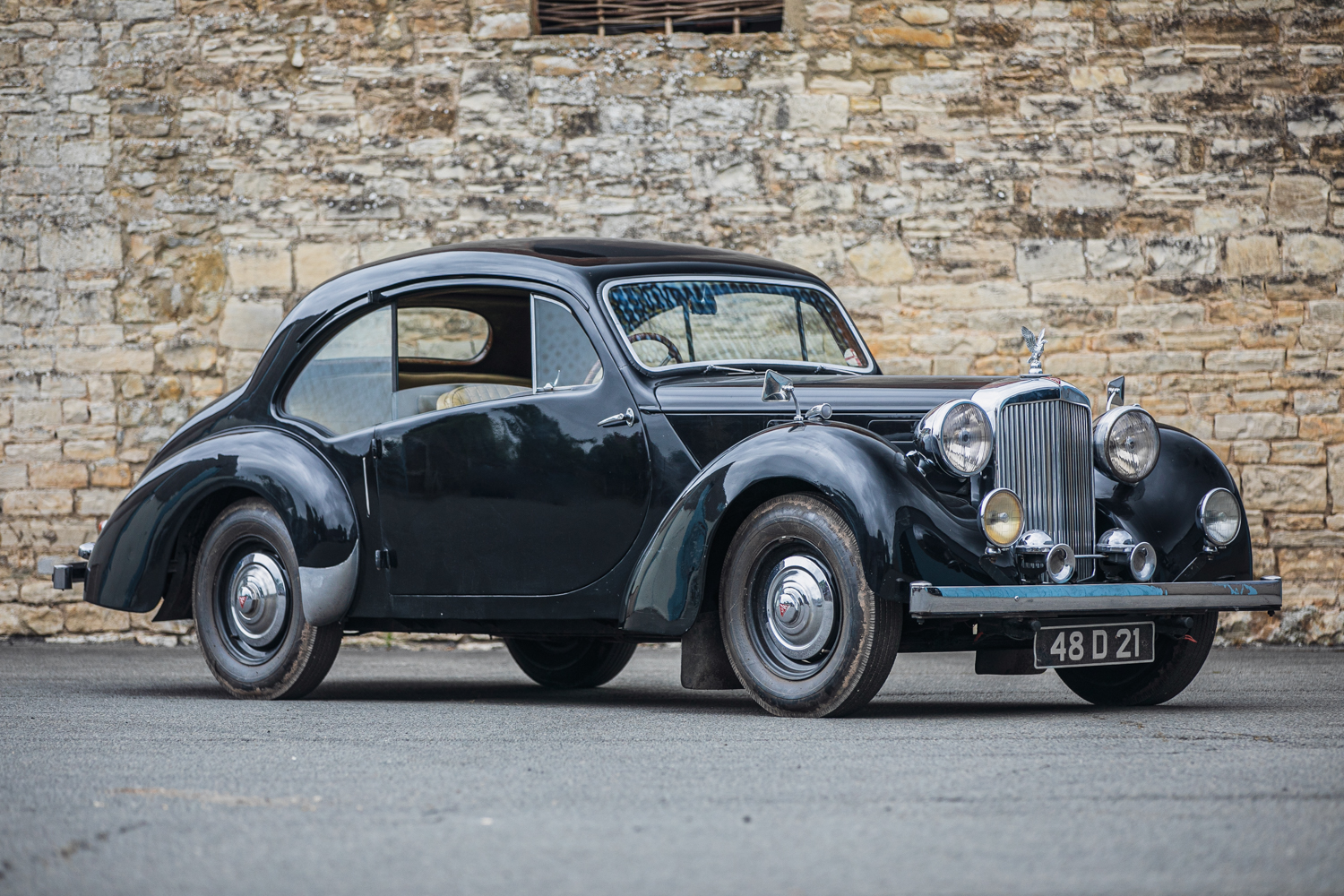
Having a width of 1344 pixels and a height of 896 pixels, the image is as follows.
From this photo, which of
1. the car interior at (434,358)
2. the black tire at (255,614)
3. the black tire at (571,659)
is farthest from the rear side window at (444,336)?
the black tire at (571,659)

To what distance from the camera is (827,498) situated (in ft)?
16.4

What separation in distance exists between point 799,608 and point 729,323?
155 cm

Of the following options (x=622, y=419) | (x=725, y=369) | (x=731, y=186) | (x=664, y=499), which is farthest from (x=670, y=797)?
(x=731, y=186)

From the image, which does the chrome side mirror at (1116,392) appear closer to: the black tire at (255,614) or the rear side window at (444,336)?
the rear side window at (444,336)

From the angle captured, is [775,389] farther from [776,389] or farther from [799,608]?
[799,608]

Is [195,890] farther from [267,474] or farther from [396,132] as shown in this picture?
[396,132]

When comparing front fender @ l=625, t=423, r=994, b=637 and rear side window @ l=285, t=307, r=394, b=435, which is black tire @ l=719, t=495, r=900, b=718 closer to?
front fender @ l=625, t=423, r=994, b=637

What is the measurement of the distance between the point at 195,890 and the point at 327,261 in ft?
24.6

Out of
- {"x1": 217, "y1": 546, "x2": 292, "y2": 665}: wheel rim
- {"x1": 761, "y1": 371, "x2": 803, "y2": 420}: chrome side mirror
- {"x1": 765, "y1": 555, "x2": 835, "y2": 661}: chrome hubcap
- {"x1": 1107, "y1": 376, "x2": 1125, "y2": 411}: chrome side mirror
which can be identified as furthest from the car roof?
{"x1": 765, "y1": 555, "x2": 835, "y2": 661}: chrome hubcap

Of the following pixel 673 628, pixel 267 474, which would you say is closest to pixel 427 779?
pixel 673 628

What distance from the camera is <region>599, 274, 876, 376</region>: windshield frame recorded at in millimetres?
5906

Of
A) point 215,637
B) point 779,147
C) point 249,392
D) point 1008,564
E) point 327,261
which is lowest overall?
point 215,637

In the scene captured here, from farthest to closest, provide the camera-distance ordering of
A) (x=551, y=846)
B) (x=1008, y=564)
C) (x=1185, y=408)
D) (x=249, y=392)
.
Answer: (x=1185, y=408), (x=249, y=392), (x=1008, y=564), (x=551, y=846)

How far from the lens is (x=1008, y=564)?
513 centimetres
